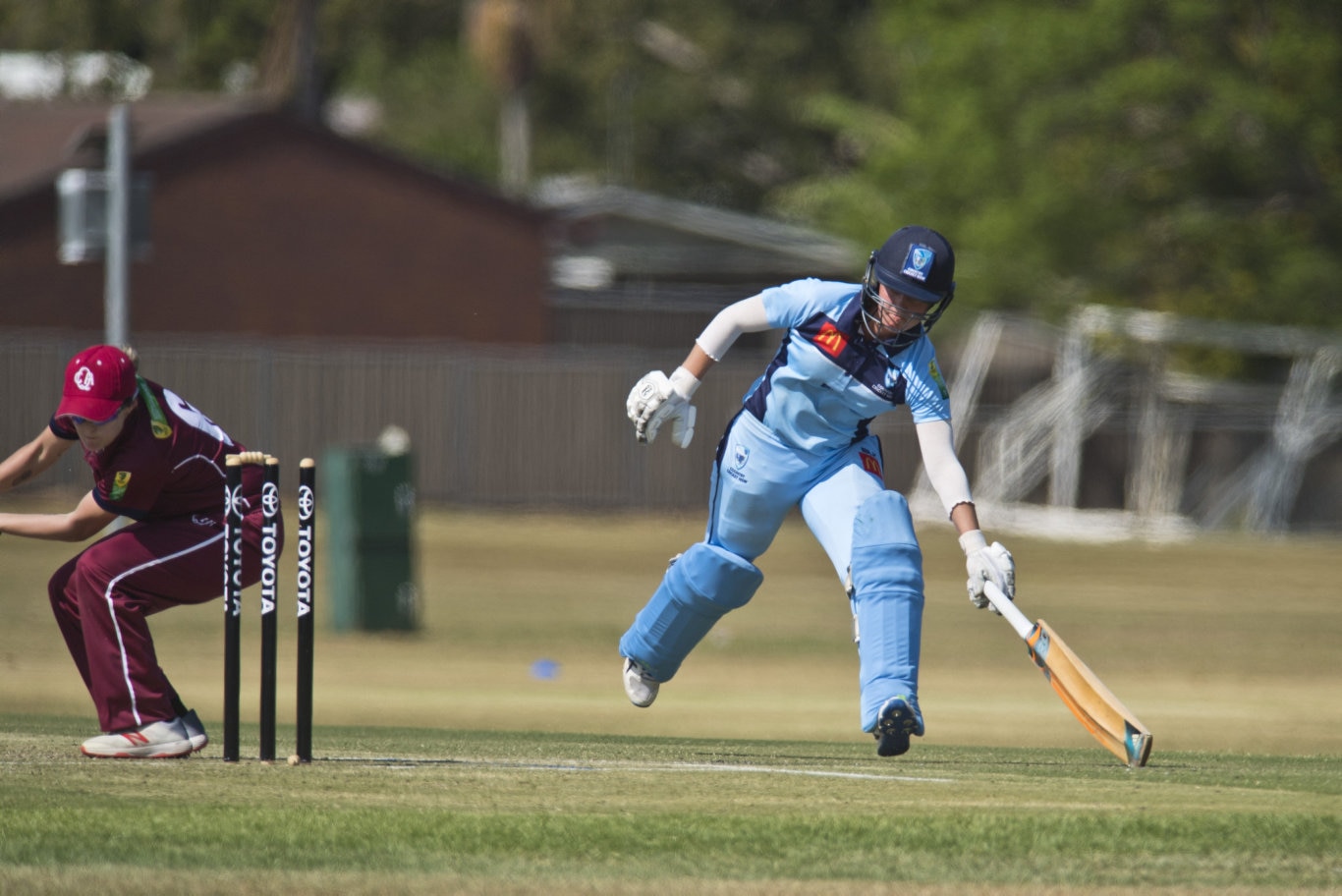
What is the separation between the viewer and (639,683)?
916 cm

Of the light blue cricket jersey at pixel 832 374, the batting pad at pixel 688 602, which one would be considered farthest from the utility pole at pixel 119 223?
the light blue cricket jersey at pixel 832 374

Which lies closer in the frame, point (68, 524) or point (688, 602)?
point (68, 524)

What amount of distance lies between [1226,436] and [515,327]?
11.3 metres

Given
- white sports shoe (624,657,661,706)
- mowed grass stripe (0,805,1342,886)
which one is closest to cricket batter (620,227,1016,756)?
white sports shoe (624,657,661,706)

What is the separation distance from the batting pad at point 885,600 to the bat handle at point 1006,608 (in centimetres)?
27

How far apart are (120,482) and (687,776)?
2249 mm

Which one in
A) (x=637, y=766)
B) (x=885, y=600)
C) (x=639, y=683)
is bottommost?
(x=637, y=766)

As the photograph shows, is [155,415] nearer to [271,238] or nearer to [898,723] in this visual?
[898,723]

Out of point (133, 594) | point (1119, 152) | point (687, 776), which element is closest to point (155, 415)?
point (133, 594)

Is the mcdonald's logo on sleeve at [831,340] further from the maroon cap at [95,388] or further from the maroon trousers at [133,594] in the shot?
the maroon cap at [95,388]

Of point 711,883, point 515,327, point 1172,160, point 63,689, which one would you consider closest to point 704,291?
point 515,327

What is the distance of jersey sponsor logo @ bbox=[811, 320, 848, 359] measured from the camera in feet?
27.1

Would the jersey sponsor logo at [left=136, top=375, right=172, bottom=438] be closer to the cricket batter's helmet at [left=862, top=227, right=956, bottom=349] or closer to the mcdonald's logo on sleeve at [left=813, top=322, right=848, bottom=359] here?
the mcdonald's logo on sleeve at [left=813, top=322, right=848, bottom=359]

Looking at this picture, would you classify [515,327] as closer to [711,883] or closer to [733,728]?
[733,728]
